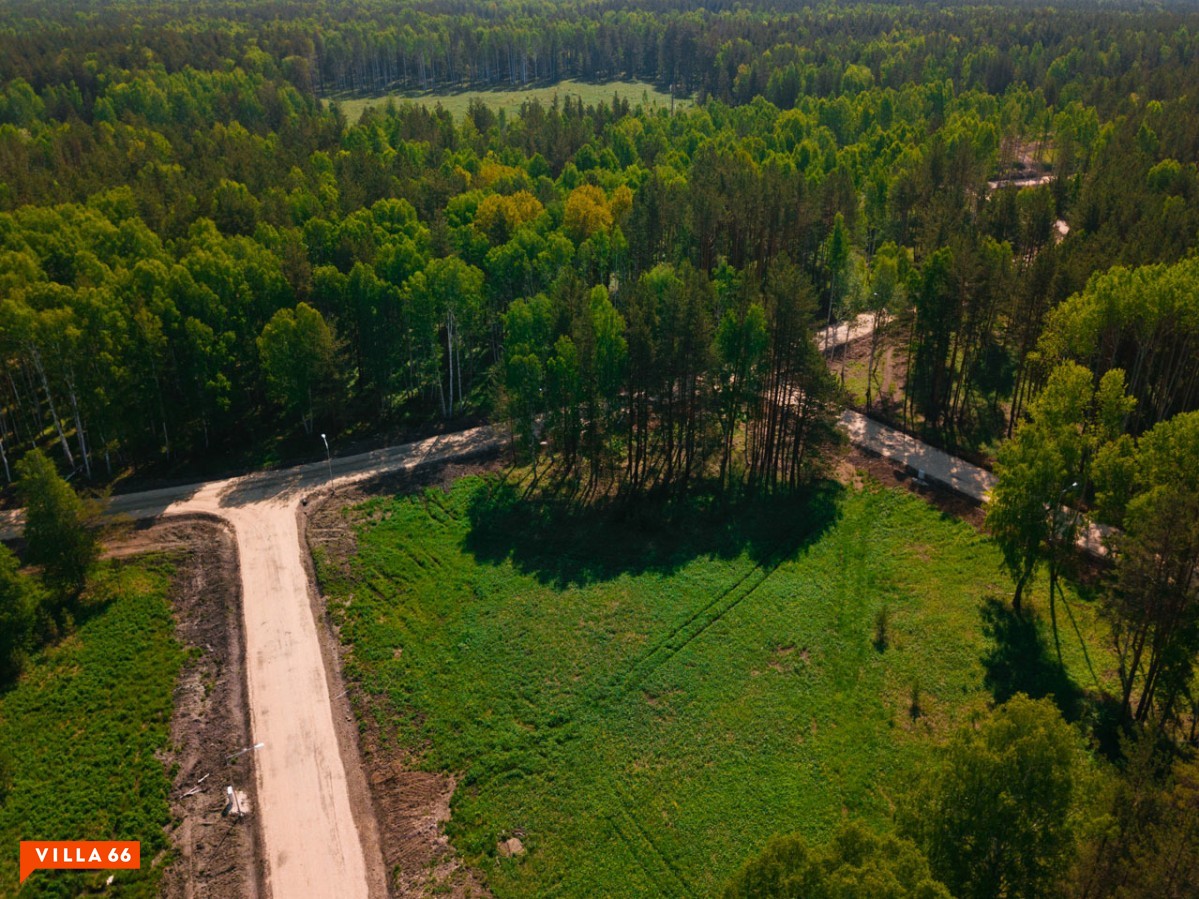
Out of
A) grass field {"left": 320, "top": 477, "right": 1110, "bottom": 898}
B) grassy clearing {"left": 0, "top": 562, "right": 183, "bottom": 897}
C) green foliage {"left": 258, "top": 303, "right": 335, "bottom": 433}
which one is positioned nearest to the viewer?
grassy clearing {"left": 0, "top": 562, "right": 183, "bottom": 897}

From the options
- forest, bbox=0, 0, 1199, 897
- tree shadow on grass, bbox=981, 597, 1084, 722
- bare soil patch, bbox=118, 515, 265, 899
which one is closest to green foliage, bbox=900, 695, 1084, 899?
forest, bbox=0, 0, 1199, 897

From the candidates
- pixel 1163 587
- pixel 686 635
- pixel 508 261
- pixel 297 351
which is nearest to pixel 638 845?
pixel 686 635

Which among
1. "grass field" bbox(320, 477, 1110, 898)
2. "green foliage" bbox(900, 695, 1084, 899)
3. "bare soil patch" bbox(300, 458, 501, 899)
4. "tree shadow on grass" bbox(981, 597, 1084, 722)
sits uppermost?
"green foliage" bbox(900, 695, 1084, 899)

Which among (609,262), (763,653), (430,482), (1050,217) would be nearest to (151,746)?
(430,482)

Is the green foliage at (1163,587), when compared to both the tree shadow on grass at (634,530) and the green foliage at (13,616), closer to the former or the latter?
the tree shadow on grass at (634,530)

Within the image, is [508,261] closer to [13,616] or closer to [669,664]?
[669,664]

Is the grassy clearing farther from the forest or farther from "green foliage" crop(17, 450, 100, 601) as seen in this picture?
the forest
